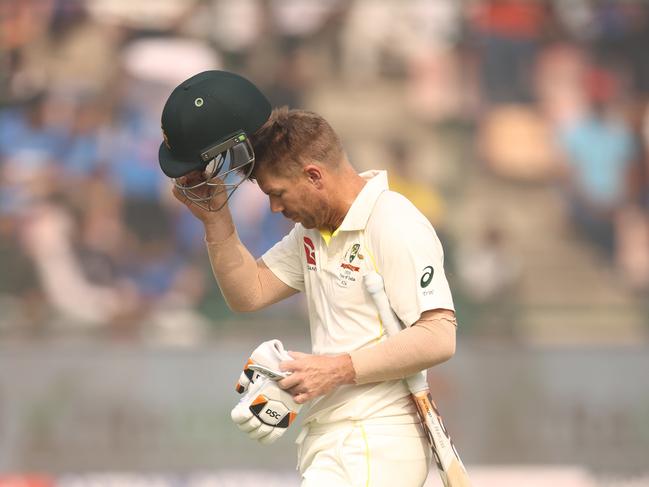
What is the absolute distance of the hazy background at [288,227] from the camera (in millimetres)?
8141

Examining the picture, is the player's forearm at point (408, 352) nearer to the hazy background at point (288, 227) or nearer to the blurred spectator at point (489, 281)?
the hazy background at point (288, 227)

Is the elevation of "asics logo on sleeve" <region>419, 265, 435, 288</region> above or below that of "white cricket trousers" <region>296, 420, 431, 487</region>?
above

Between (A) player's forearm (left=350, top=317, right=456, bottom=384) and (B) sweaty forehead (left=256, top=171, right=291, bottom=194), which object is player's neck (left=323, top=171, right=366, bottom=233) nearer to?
(B) sweaty forehead (left=256, top=171, right=291, bottom=194)

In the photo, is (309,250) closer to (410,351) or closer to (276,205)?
(276,205)

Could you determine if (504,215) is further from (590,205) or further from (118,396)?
(118,396)

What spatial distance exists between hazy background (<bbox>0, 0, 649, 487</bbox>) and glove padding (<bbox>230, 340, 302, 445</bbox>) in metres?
4.12

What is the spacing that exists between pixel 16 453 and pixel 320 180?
521 centimetres

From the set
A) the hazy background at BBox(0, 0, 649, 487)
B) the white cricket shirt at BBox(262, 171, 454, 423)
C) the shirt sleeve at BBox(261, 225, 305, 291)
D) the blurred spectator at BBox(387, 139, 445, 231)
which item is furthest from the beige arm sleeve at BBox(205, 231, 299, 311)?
the blurred spectator at BBox(387, 139, 445, 231)

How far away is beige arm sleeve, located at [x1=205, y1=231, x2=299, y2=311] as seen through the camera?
385 centimetres

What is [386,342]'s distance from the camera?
3.48m

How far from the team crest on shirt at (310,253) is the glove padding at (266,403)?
0.34m

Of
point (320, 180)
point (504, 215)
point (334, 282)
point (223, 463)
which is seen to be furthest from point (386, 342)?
point (504, 215)

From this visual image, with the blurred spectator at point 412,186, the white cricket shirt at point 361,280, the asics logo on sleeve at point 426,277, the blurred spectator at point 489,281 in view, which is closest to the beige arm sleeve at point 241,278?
the white cricket shirt at point 361,280

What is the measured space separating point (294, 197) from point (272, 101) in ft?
20.7
